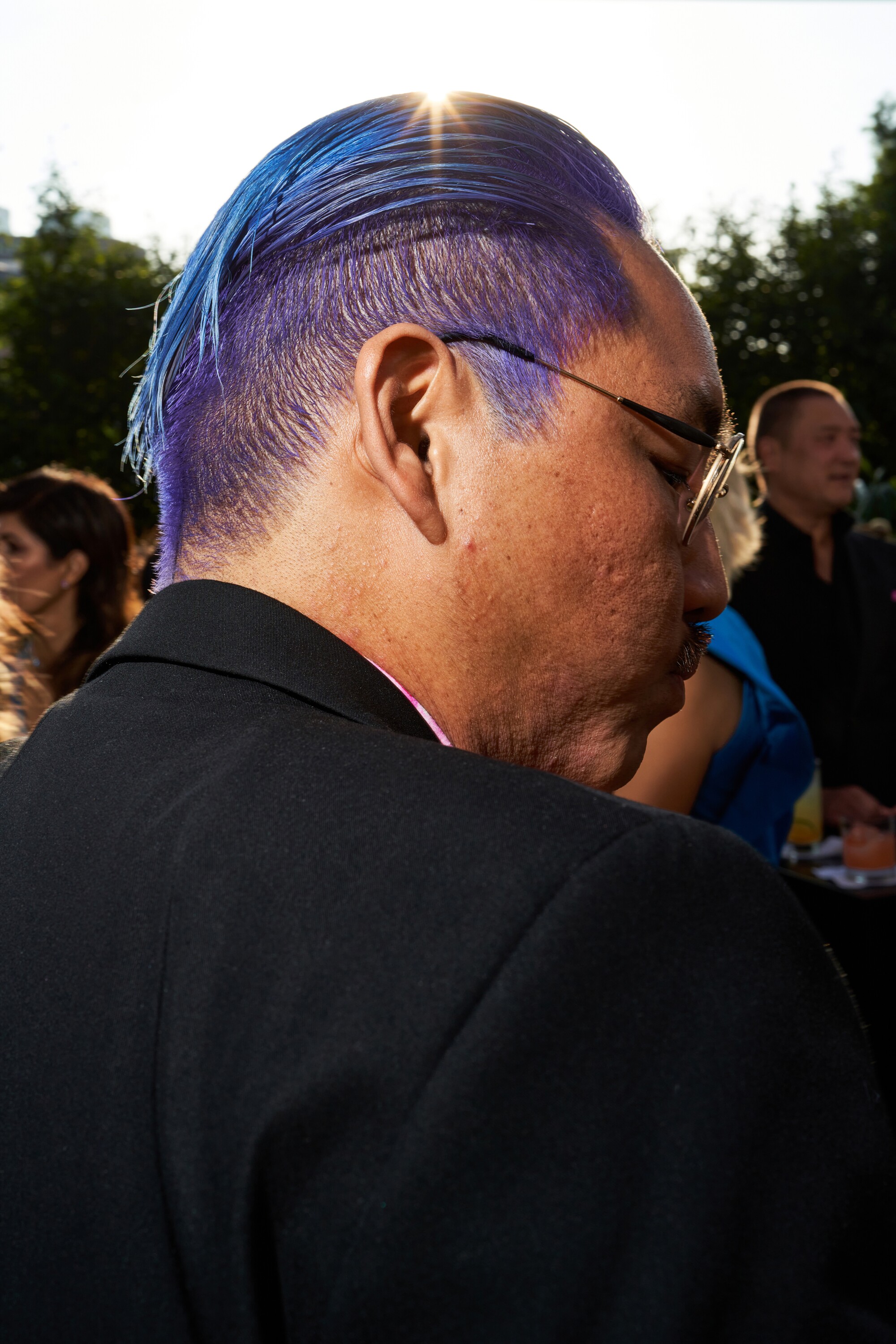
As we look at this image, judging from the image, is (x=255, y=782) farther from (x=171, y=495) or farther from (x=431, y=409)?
(x=171, y=495)

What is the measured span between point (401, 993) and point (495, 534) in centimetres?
47

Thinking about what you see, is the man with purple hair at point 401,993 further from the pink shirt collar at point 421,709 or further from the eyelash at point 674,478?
the eyelash at point 674,478

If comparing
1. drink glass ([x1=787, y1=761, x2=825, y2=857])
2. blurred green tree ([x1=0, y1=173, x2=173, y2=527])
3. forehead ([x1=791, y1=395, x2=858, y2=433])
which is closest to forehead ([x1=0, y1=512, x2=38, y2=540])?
drink glass ([x1=787, y1=761, x2=825, y2=857])

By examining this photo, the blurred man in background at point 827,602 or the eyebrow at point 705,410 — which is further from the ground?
the eyebrow at point 705,410

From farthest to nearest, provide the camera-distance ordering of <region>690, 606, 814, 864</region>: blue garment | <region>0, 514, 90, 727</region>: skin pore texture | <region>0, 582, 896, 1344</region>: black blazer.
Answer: <region>0, 514, 90, 727</region>: skin pore texture
<region>690, 606, 814, 864</region>: blue garment
<region>0, 582, 896, 1344</region>: black blazer

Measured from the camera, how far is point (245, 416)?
1071 millimetres

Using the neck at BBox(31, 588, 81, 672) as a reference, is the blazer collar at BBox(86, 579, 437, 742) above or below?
above

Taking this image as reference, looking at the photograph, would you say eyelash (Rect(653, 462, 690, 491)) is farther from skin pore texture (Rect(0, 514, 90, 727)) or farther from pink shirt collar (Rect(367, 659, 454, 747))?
skin pore texture (Rect(0, 514, 90, 727))

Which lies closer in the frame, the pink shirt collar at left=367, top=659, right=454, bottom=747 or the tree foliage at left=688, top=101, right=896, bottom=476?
the pink shirt collar at left=367, top=659, right=454, bottom=747

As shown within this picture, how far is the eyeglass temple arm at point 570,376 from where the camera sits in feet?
3.26

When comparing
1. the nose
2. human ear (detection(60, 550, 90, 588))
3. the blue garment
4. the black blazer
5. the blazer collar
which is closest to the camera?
the black blazer

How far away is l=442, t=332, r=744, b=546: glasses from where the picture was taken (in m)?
0.99

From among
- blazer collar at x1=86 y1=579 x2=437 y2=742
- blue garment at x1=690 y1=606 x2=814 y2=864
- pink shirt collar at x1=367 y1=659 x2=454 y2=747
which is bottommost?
blue garment at x1=690 y1=606 x2=814 y2=864

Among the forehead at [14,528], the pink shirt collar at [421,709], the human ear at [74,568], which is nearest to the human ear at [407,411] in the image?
the pink shirt collar at [421,709]
